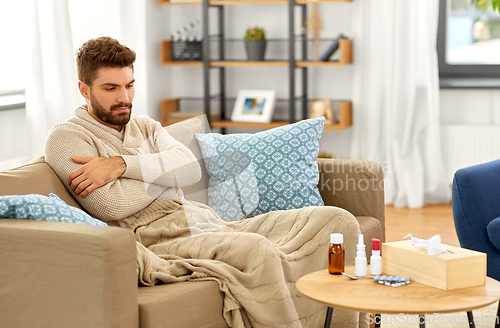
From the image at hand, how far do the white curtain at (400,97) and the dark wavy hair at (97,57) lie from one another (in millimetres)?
2659

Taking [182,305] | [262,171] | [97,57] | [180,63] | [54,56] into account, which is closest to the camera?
[182,305]

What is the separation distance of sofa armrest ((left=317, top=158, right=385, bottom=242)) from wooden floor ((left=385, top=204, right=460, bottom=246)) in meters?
1.17

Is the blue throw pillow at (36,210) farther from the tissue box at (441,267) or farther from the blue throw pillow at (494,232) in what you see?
the blue throw pillow at (494,232)

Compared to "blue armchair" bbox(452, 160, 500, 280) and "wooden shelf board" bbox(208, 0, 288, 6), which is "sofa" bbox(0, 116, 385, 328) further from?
"wooden shelf board" bbox(208, 0, 288, 6)

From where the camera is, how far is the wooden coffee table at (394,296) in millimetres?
1527

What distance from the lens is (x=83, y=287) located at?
1.58 meters

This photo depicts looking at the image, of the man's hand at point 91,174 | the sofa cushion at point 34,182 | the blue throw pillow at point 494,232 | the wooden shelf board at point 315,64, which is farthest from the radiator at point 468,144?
the sofa cushion at point 34,182

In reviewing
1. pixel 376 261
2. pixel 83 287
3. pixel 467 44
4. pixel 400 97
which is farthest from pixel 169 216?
pixel 467 44

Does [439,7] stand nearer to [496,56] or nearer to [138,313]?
[496,56]

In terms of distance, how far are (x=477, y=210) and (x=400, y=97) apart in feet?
7.02

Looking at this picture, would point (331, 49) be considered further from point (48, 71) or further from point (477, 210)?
point (477, 210)

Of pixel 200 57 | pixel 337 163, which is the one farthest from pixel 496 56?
pixel 337 163

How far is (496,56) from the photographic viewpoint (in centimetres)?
457

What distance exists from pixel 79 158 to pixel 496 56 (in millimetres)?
3445
